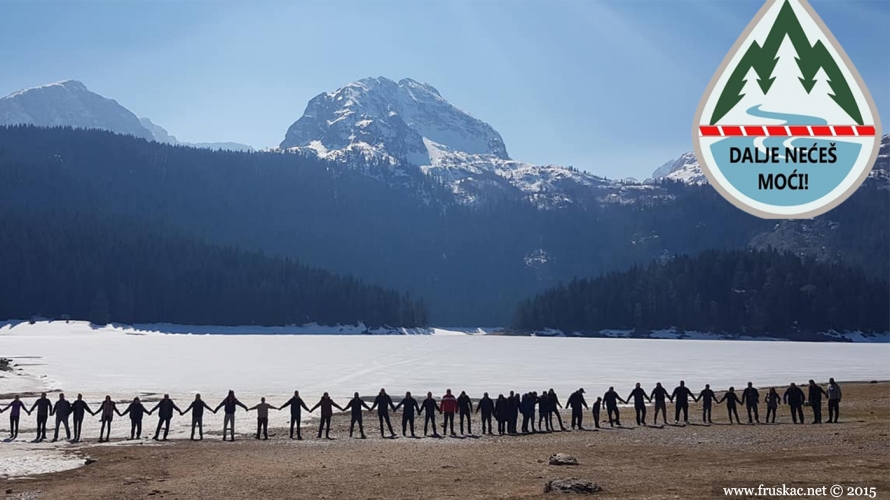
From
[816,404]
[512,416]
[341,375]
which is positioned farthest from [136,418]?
[341,375]

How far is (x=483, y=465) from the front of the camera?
2800 centimetres

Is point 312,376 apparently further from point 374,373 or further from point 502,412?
point 502,412

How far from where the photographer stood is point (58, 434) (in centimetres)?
3797

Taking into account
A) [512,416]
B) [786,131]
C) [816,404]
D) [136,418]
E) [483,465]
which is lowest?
[483,465]

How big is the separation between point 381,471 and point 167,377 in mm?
47872

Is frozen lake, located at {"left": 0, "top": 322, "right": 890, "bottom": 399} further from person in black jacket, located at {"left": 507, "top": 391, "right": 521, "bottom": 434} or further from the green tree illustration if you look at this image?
the green tree illustration

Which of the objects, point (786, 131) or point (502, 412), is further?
point (502, 412)

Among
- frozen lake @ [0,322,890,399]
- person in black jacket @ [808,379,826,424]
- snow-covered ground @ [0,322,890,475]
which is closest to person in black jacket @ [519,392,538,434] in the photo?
snow-covered ground @ [0,322,890,475]

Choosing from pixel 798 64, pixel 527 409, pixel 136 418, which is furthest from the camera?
pixel 527 409

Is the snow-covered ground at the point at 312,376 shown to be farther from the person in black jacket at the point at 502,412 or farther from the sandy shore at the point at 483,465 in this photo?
the person in black jacket at the point at 502,412

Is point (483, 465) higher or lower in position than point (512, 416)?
lower

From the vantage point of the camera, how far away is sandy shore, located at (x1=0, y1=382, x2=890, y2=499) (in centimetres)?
2300

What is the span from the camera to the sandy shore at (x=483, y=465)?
2300cm

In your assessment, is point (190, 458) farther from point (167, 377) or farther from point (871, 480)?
point (167, 377)
